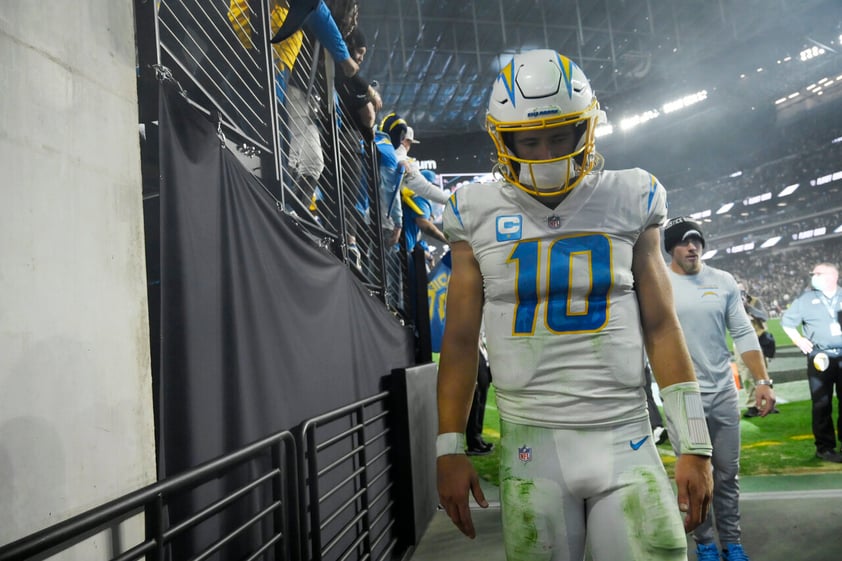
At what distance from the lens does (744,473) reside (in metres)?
5.94

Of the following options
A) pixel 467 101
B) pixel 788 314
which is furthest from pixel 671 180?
pixel 788 314

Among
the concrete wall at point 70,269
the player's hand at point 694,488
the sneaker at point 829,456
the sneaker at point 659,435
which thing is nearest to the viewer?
the concrete wall at point 70,269

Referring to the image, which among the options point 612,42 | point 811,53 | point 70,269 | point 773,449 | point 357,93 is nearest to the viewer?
point 70,269

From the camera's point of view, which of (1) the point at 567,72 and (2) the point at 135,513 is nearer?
(2) the point at 135,513

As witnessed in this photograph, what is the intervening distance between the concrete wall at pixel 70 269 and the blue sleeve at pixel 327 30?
177 centimetres

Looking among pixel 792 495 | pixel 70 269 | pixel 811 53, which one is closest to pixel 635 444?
pixel 70 269

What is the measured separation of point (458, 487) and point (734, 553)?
8.44 feet

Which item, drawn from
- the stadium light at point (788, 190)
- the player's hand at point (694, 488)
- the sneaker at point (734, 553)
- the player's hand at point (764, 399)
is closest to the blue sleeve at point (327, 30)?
the player's hand at point (694, 488)

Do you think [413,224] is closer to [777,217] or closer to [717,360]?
[717,360]

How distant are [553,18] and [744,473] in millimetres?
14618

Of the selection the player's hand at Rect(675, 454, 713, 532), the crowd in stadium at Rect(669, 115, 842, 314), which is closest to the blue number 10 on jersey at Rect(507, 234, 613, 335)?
the player's hand at Rect(675, 454, 713, 532)

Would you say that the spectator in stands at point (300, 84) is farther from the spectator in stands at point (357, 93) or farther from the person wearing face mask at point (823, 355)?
the person wearing face mask at point (823, 355)

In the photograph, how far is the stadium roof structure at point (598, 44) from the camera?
52.3 ft

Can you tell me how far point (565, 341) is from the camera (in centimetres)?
161
